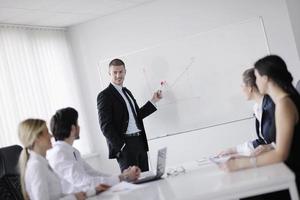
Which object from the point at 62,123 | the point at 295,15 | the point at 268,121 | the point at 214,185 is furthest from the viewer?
the point at 295,15

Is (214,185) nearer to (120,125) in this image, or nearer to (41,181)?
(41,181)

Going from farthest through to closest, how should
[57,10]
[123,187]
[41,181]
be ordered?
[57,10]
[123,187]
[41,181]

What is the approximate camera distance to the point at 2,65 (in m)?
5.26

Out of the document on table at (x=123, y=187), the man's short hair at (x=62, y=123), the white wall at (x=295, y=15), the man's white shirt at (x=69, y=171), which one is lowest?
the document on table at (x=123, y=187)

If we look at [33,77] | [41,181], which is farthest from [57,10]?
[41,181]

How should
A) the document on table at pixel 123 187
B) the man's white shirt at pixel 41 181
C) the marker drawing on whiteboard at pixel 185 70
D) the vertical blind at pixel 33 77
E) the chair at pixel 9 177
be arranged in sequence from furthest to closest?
the marker drawing on whiteboard at pixel 185 70 → the vertical blind at pixel 33 77 → the chair at pixel 9 177 → the document on table at pixel 123 187 → the man's white shirt at pixel 41 181

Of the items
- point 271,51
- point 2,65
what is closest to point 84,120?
point 2,65

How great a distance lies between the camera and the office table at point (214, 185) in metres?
2.04

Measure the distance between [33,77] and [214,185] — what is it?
3881mm

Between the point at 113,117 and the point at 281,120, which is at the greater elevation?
the point at 113,117

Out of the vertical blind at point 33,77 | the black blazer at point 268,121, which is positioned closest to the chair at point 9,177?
the black blazer at point 268,121

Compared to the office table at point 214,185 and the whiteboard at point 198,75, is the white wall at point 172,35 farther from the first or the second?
the office table at point 214,185

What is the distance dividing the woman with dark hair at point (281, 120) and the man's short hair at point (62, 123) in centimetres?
111

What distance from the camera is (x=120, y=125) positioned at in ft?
14.9
